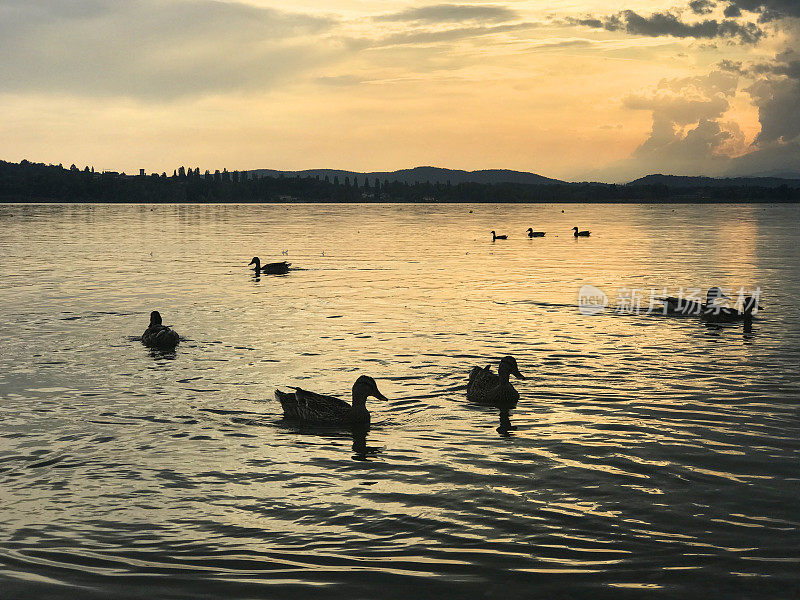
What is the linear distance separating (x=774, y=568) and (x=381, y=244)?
73753 mm

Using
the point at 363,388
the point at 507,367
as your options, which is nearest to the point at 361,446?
the point at 363,388

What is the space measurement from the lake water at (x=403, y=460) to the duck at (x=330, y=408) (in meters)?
0.37

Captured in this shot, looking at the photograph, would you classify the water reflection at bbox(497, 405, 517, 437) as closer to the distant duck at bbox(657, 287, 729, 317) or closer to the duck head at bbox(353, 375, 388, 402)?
the duck head at bbox(353, 375, 388, 402)

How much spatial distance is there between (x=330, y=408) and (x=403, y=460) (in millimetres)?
2780

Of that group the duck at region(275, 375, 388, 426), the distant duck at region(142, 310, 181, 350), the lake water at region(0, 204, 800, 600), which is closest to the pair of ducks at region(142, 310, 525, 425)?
the duck at region(275, 375, 388, 426)

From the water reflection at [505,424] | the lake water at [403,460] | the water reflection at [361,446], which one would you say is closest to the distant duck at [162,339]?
the lake water at [403,460]

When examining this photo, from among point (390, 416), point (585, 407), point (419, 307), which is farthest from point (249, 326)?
point (585, 407)

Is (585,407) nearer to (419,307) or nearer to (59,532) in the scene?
(59,532)

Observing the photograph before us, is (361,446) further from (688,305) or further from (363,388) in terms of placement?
(688,305)

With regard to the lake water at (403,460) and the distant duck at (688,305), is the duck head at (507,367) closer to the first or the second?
the lake water at (403,460)

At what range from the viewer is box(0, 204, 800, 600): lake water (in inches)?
404

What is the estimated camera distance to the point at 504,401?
18484 mm

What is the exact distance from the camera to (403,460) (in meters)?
14.8

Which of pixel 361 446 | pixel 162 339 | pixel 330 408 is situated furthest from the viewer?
pixel 162 339
